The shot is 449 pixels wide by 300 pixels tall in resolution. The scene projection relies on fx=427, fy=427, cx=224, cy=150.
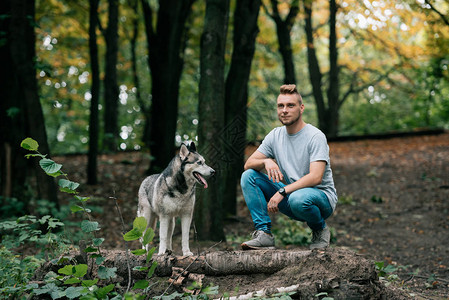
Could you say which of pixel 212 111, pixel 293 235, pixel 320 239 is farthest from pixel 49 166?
pixel 293 235

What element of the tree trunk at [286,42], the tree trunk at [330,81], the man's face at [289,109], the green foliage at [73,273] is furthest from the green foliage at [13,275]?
the tree trunk at [330,81]

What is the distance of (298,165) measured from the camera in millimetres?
4801

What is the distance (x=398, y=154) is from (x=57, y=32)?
15.4 metres

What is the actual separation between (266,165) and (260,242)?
871 millimetres

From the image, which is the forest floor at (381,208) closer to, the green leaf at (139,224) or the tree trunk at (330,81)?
the green leaf at (139,224)

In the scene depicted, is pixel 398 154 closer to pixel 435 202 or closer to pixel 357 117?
pixel 435 202

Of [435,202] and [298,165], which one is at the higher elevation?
[298,165]

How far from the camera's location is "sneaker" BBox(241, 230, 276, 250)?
187 inches

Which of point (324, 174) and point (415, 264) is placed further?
point (415, 264)

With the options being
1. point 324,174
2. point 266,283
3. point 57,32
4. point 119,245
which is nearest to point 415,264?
point 324,174

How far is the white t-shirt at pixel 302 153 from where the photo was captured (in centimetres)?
462

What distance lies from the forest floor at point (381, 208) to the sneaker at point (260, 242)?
35cm

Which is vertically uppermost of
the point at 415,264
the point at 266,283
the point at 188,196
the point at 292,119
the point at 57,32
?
the point at 57,32

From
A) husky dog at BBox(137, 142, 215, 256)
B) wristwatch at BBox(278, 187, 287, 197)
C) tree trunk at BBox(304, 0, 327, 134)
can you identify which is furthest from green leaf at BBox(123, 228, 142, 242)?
tree trunk at BBox(304, 0, 327, 134)
